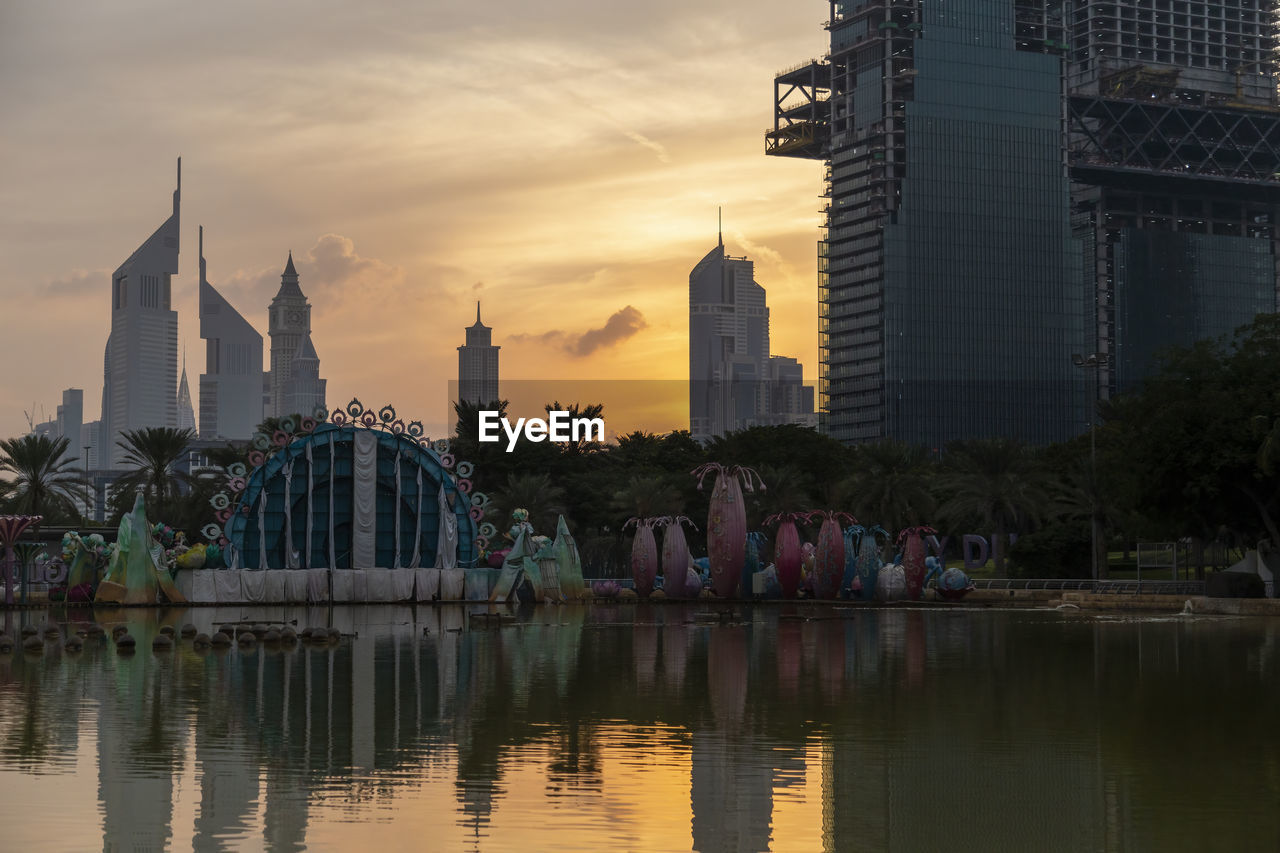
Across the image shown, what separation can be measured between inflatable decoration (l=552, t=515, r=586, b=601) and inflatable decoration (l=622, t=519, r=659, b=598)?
2294mm

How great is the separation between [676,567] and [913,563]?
944 cm

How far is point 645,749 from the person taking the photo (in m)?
18.7

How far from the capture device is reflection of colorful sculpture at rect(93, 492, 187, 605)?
195ft

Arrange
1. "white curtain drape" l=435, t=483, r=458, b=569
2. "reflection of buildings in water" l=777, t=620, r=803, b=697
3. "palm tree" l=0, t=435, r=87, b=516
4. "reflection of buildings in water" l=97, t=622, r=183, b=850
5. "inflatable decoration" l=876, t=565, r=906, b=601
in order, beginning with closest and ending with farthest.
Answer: "reflection of buildings in water" l=97, t=622, r=183, b=850 < "reflection of buildings in water" l=777, t=620, r=803, b=697 < "inflatable decoration" l=876, t=565, r=906, b=601 < "white curtain drape" l=435, t=483, r=458, b=569 < "palm tree" l=0, t=435, r=87, b=516

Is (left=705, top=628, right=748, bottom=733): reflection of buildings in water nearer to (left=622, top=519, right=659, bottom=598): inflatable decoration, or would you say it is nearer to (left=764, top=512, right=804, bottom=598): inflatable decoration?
(left=764, top=512, right=804, bottom=598): inflatable decoration

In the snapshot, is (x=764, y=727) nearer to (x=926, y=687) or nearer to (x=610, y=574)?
(x=926, y=687)

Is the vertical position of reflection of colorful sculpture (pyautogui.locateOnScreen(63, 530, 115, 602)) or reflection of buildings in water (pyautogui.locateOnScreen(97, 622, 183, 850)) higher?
reflection of colorful sculpture (pyautogui.locateOnScreen(63, 530, 115, 602))

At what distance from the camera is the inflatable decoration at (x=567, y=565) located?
6322 cm

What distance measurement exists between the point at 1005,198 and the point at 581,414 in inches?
3624

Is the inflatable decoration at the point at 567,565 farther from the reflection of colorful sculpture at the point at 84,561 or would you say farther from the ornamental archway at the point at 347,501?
the reflection of colorful sculpture at the point at 84,561

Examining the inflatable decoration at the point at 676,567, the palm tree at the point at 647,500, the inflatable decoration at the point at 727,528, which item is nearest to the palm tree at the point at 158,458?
the palm tree at the point at 647,500

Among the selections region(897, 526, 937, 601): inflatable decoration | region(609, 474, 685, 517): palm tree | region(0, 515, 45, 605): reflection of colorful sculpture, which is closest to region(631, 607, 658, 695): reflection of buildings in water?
region(897, 526, 937, 601): inflatable decoration

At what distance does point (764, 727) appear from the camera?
Answer: 20359 mm

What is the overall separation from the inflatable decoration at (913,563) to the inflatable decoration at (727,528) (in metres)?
5.95
